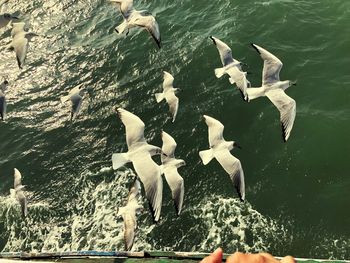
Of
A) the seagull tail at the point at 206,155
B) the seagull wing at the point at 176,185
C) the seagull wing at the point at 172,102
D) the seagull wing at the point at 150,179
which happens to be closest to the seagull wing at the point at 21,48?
the seagull wing at the point at 172,102

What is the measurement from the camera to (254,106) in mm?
15250

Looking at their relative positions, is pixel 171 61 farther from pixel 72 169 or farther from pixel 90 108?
pixel 72 169

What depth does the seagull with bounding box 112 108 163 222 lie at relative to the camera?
1051 cm

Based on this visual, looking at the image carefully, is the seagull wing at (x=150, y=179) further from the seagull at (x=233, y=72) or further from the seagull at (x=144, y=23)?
the seagull at (x=144, y=23)

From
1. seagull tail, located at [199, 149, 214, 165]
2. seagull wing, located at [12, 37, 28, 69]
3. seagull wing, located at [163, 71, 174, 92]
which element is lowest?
seagull tail, located at [199, 149, 214, 165]

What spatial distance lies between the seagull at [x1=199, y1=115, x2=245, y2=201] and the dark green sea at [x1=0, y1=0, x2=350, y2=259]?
1.49m

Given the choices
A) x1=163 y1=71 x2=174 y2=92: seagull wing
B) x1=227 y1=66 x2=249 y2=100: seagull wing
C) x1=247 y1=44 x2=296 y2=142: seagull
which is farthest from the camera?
x1=163 y1=71 x2=174 y2=92: seagull wing

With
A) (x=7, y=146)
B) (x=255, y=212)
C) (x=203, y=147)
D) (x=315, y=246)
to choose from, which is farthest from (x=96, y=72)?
(x=315, y=246)

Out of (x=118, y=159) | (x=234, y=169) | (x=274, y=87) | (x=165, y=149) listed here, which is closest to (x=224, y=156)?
(x=234, y=169)

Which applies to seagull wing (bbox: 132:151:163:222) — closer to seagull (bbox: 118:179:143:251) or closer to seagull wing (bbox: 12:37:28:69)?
seagull (bbox: 118:179:143:251)

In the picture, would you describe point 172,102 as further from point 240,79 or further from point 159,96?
point 240,79

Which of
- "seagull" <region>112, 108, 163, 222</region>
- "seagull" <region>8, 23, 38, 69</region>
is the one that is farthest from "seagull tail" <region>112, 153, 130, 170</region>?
"seagull" <region>8, 23, 38, 69</region>

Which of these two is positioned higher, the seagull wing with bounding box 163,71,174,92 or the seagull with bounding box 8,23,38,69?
the seagull with bounding box 8,23,38,69

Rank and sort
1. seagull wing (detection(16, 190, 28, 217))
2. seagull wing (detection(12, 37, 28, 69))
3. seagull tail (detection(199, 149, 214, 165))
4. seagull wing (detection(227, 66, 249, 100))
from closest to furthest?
seagull tail (detection(199, 149, 214, 165)) < seagull wing (detection(16, 190, 28, 217)) < seagull wing (detection(227, 66, 249, 100)) < seagull wing (detection(12, 37, 28, 69))
